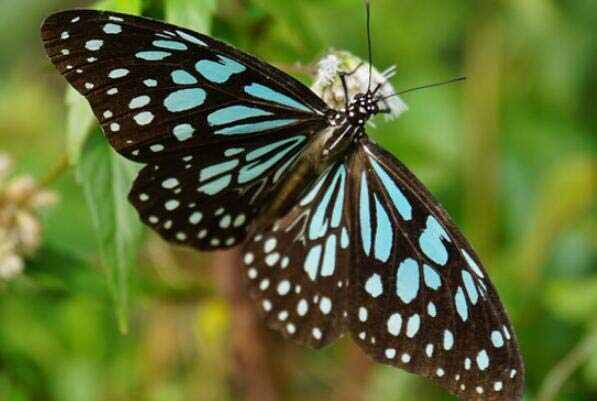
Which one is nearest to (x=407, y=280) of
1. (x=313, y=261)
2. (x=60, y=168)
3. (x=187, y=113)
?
(x=313, y=261)

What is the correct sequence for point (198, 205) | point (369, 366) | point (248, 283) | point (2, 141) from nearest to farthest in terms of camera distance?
1. point (198, 205)
2. point (248, 283)
3. point (369, 366)
4. point (2, 141)

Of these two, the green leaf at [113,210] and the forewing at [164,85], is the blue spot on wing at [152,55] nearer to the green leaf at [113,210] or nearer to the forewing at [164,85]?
the forewing at [164,85]

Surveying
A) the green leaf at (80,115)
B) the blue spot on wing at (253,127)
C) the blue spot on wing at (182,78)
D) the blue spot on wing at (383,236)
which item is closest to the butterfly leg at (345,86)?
the blue spot on wing at (253,127)

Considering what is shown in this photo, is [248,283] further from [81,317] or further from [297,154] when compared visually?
[81,317]

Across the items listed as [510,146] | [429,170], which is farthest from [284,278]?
[510,146]

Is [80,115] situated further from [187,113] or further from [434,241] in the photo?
[434,241]

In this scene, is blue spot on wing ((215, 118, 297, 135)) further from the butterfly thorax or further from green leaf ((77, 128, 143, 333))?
green leaf ((77, 128, 143, 333))
